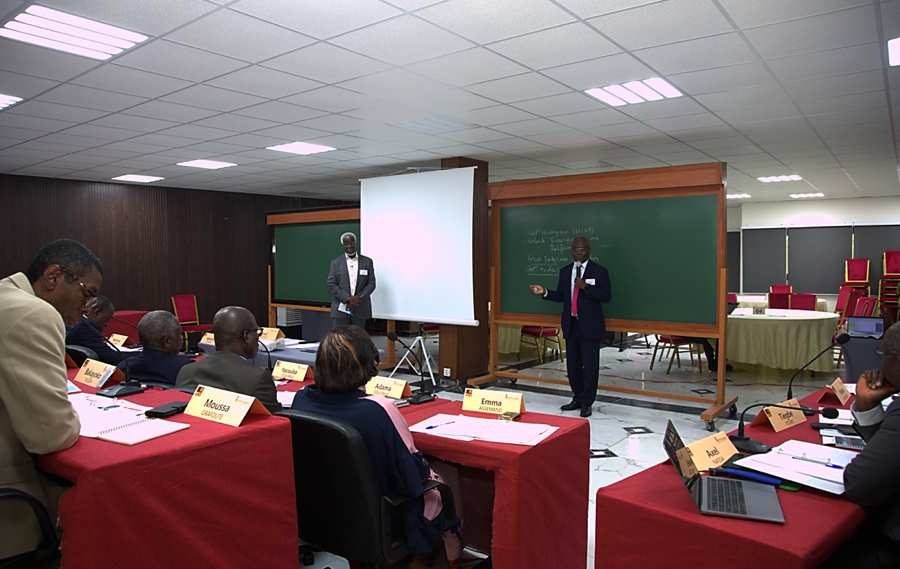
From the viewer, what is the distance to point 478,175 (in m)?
7.21

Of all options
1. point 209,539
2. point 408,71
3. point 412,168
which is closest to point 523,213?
point 412,168

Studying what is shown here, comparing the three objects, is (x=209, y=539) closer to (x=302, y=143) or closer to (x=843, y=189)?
(x=302, y=143)

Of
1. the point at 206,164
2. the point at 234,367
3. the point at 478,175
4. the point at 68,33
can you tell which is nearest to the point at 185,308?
the point at 206,164

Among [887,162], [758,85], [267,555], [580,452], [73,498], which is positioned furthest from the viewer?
[887,162]

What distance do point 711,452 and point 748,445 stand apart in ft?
0.67

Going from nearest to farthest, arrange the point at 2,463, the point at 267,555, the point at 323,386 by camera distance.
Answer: the point at 2,463 < the point at 267,555 < the point at 323,386

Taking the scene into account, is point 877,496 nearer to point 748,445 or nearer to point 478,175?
point 748,445

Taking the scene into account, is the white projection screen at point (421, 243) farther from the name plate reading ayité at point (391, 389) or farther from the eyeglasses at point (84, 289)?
the eyeglasses at point (84, 289)

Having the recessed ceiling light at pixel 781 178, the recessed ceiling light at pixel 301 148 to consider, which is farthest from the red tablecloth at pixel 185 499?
the recessed ceiling light at pixel 781 178

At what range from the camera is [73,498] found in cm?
134

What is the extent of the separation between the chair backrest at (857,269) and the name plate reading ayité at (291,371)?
485 inches

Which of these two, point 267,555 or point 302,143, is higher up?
point 302,143

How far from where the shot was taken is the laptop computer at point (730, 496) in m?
1.46

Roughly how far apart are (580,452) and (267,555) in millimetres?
1131
